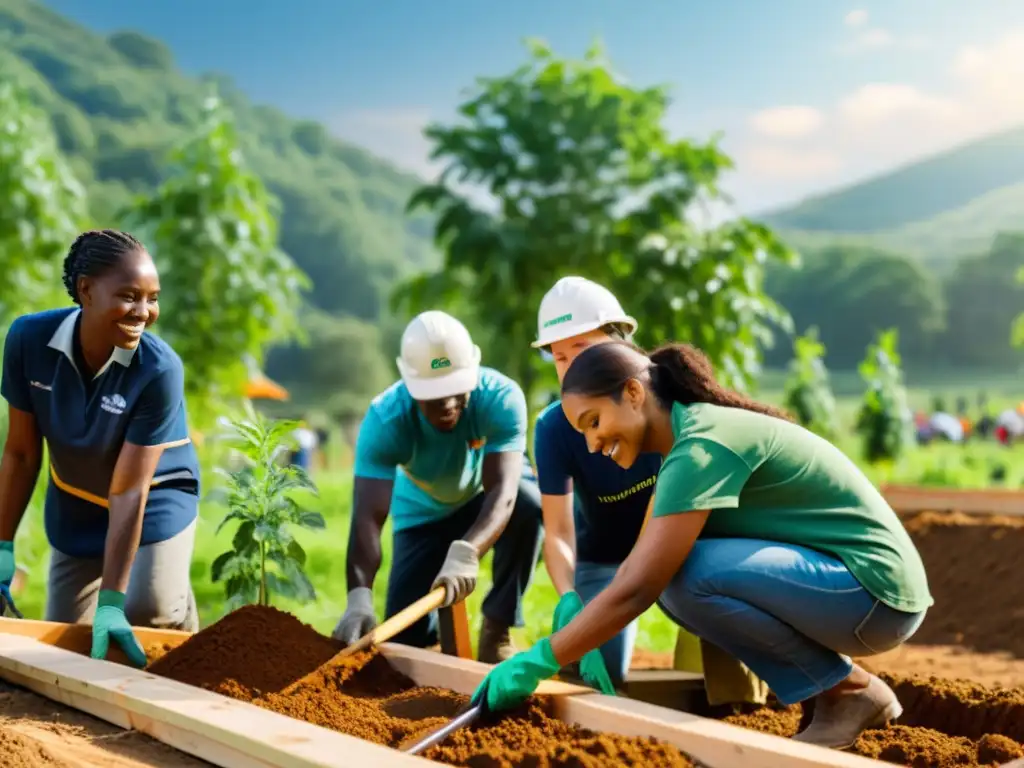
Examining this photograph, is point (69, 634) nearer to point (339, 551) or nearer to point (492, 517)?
point (492, 517)

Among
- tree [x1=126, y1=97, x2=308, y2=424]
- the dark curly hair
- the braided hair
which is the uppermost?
tree [x1=126, y1=97, x2=308, y2=424]

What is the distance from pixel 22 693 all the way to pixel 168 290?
267 inches

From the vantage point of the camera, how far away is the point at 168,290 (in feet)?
30.8

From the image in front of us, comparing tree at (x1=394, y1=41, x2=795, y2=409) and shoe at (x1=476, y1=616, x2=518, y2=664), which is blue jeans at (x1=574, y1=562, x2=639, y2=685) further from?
tree at (x1=394, y1=41, x2=795, y2=409)

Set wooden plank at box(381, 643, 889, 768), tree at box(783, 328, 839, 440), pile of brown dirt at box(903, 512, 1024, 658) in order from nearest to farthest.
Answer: wooden plank at box(381, 643, 889, 768) < pile of brown dirt at box(903, 512, 1024, 658) < tree at box(783, 328, 839, 440)

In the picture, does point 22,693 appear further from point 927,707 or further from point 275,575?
point 927,707

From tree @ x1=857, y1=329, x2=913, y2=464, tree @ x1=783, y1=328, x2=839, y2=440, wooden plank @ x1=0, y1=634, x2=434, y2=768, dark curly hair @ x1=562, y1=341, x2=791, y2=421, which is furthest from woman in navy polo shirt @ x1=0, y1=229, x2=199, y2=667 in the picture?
tree @ x1=783, y1=328, x2=839, y2=440

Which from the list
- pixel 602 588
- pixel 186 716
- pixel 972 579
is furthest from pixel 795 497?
pixel 972 579

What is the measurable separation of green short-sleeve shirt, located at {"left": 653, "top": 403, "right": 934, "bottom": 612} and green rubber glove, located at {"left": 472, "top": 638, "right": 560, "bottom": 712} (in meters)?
0.42

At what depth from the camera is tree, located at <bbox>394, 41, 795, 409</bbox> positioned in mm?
8703

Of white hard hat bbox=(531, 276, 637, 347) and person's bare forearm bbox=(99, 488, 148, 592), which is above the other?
white hard hat bbox=(531, 276, 637, 347)

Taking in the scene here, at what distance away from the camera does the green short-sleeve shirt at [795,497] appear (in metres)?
2.37

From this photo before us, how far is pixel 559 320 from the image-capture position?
139 inches

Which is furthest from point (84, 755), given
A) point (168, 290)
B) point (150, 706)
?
point (168, 290)
